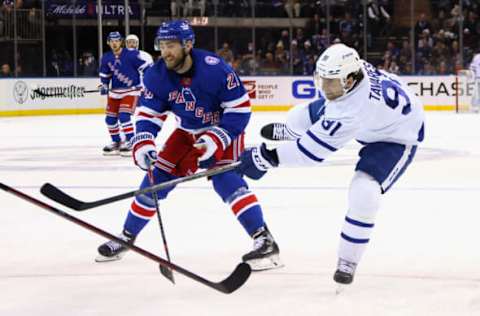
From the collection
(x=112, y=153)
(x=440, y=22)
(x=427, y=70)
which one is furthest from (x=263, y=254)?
(x=440, y=22)

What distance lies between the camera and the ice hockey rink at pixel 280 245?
3.38 meters

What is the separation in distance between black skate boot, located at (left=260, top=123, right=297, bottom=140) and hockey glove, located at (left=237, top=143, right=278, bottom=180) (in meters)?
0.25

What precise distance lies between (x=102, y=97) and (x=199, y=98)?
13.4 meters

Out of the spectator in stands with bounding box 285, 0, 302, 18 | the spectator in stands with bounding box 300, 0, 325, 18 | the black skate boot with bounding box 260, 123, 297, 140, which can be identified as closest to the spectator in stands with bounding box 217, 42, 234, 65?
the spectator in stands with bounding box 285, 0, 302, 18

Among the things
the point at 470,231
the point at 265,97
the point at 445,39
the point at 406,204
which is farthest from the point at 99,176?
the point at 445,39

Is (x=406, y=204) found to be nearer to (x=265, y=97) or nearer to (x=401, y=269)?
(x=401, y=269)

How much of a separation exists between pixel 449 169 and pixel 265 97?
10.4m

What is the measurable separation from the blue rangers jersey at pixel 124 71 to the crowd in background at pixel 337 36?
838 cm

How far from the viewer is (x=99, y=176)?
25.1 ft

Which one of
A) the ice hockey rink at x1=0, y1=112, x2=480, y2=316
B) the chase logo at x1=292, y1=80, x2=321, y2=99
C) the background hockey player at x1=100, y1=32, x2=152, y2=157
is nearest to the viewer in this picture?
the ice hockey rink at x1=0, y1=112, x2=480, y2=316

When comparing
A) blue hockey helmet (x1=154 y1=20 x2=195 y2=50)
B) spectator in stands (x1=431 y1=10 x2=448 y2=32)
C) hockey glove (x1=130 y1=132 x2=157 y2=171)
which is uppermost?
spectator in stands (x1=431 y1=10 x2=448 y2=32)

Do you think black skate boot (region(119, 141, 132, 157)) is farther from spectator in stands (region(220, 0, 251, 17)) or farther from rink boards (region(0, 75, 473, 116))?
spectator in stands (region(220, 0, 251, 17))

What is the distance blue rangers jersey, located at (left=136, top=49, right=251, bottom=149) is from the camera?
4012 millimetres

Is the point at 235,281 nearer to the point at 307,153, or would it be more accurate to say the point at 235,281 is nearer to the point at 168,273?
the point at 168,273
